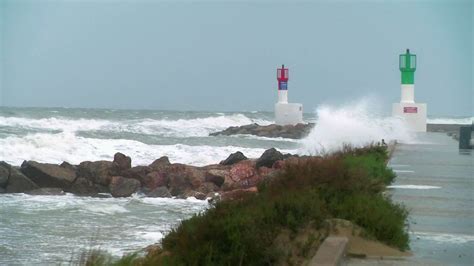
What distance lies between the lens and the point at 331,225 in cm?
842

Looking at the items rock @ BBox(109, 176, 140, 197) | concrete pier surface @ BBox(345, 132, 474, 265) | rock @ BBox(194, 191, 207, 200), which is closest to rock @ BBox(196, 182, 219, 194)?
rock @ BBox(194, 191, 207, 200)

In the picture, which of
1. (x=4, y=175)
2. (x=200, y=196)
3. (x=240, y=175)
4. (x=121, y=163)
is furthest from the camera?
(x=121, y=163)

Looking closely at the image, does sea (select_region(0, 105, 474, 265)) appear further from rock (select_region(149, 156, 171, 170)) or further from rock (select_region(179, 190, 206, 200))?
rock (select_region(149, 156, 171, 170))

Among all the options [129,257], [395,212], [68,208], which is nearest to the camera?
[129,257]

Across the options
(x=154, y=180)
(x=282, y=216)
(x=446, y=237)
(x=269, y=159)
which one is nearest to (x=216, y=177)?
(x=154, y=180)

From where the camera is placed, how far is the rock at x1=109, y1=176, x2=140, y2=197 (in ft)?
67.9

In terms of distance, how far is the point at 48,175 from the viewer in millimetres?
21406

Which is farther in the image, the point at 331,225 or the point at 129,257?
the point at 331,225

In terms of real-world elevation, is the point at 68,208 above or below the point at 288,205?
below

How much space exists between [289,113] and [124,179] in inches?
1197

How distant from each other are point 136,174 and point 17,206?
16.2 feet

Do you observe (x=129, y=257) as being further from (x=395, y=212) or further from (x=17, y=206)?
(x=17, y=206)

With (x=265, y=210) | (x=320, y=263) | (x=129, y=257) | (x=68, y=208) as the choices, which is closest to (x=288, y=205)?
(x=265, y=210)

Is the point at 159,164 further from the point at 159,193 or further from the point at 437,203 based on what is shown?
the point at 437,203
